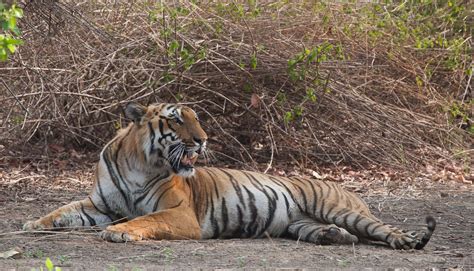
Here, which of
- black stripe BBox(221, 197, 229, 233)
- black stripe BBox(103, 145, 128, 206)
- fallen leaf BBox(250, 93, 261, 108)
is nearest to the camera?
black stripe BBox(103, 145, 128, 206)

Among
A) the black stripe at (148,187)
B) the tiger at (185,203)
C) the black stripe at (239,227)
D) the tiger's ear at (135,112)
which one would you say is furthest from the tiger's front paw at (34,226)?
the black stripe at (239,227)

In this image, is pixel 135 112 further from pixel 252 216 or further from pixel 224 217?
pixel 252 216

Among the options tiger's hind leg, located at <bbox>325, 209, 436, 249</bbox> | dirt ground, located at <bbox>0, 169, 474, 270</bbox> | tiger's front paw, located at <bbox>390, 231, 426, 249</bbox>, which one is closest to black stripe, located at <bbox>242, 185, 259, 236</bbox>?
dirt ground, located at <bbox>0, 169, 474, 270</bbox>

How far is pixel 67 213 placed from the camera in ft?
20.8

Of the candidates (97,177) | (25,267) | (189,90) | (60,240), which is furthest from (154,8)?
(25,267)

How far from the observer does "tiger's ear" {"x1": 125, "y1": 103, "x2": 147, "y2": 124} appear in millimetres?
6367

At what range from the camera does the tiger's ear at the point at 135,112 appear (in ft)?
20.9

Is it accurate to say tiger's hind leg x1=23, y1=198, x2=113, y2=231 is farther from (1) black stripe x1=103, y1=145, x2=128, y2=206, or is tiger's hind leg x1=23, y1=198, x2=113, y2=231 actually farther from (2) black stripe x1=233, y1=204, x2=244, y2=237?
(2) black stripe x1=233, y1=204, x2=244, y2=237

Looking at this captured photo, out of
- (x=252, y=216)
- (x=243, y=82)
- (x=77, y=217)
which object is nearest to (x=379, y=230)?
(x=252, y=216)

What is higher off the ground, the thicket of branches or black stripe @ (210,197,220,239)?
the thicket of branches

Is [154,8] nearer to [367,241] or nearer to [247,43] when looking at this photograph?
[247,43]

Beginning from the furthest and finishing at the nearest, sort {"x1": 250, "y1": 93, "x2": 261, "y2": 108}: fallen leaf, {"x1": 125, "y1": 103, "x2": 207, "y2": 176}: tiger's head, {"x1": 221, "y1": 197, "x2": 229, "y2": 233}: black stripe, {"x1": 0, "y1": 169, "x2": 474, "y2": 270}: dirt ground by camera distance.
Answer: {"x1": 250, "y1": 93, "x2": 261, "y2": 108}: fallen leaf → {"x1": 221, "y1": 197, "x2": 229, "y2": 233}: black stripe → {"x1": 125, "y1": 103, "x2": 207, "y2": 176}: tiger's head → {"x1": 0, "y1": 169, "x2": 474, "y2": 270}: dirt ground

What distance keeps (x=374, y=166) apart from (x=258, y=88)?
1.53 metres

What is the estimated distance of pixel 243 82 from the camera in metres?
9.75
